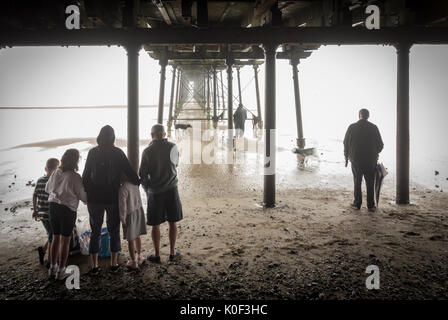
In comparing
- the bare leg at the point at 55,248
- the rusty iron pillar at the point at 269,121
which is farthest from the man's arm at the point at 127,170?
the rusty iron pillar at the point at 269,121

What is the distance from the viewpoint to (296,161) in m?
11.9

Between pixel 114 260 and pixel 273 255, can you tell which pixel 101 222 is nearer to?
pixel 114 260

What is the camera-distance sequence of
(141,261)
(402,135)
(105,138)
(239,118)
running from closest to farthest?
(105,138) → (141,261) → (402,135) → (239,118)

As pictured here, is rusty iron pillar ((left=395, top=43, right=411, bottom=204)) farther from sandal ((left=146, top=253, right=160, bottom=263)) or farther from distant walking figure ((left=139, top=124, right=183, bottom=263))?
sandal ((left=146, top=253, right=160, bottom=263))

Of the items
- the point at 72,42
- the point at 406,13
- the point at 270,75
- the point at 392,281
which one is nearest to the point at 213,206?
the point at 270,75

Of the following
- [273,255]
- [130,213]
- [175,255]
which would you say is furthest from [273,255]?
[130,213]

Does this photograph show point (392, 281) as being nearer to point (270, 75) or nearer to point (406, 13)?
point (270, 75)

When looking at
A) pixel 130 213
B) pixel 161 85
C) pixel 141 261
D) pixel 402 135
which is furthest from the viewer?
pixel 161 85

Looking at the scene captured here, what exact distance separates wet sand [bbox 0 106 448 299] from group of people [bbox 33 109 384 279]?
1.05 feet

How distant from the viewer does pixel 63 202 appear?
9.88ft

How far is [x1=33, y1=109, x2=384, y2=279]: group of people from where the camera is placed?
306 centimetres

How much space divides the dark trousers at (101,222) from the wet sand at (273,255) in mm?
346

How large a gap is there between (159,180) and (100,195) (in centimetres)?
70

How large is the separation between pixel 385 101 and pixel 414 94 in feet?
63.4
